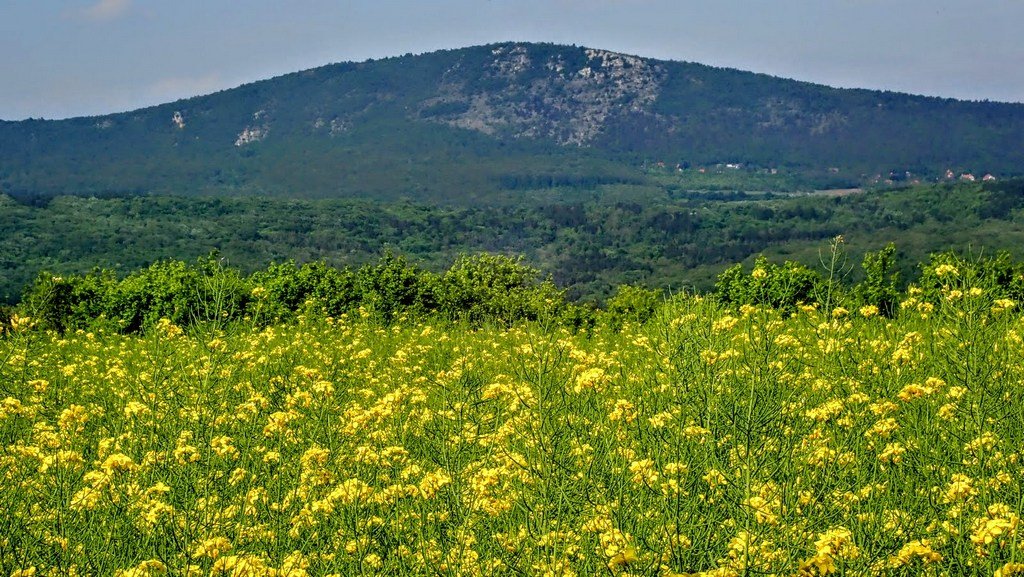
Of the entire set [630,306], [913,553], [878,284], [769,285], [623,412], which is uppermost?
[623,412]

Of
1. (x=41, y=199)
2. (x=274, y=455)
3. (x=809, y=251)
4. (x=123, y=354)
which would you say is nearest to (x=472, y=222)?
(x=41, y=199)

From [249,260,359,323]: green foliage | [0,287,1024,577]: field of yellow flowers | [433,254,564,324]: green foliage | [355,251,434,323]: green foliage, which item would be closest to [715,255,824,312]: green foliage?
[433,254,564,324]: green foliage

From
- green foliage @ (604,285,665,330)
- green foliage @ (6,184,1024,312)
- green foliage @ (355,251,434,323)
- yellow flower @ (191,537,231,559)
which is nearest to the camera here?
yellow flower @ (191,537,231,559)

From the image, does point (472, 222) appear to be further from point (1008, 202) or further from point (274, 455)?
point (274, 455)

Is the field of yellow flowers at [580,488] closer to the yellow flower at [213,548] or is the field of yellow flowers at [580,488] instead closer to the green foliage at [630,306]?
the yellow flower at [213,548]

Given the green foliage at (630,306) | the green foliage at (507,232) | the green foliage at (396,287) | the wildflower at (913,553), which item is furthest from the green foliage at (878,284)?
the green foliage at (507,232)

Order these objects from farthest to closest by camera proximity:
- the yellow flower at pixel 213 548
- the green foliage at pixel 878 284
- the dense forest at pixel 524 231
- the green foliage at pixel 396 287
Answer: the dense forest at pixel 524 231, the green foliage at pixel 396 287, the green foliage at pixel 878 284, the yellow flower at pixel 213 548

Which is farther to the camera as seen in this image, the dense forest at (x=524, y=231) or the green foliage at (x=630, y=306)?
the dense forest at (x=524, y=231)

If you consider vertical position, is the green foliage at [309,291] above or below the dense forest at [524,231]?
above

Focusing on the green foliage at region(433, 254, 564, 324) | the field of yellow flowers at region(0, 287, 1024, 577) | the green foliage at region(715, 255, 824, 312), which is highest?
the field of yellow flowers at region(0, 287, 1024, 577)

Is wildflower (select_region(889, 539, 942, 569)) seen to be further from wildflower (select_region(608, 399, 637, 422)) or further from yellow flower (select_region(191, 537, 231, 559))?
yellow flower (select_region(191, 537, 231, 559))

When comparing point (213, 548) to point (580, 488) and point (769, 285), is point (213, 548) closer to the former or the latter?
point (580, 488)

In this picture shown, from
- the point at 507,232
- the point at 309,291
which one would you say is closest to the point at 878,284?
the point at 309,291

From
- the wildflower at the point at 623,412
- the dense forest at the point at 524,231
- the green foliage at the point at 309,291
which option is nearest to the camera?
the wildflower at the point at 623,412
